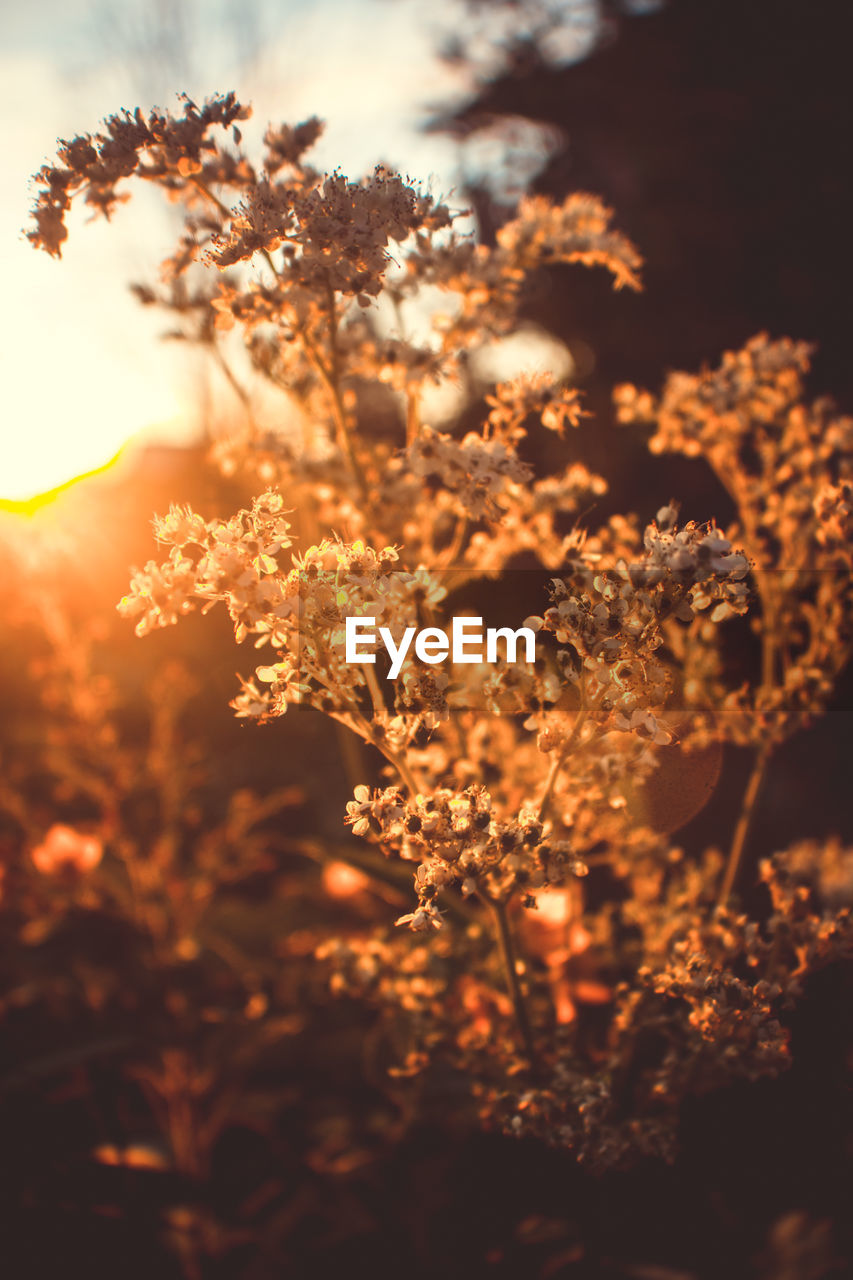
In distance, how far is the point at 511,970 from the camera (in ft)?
2.87

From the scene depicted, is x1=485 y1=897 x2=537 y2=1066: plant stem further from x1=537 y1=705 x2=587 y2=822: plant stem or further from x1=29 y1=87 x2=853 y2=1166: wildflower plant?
x1=537 y1=705 x2=587 y2=822: plant stem

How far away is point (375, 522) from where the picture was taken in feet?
3.75

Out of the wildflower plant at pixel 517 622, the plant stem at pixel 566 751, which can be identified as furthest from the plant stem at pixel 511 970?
the plant stem at pixel 566 751

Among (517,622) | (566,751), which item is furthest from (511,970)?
(517,622)

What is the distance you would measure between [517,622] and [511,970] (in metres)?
0.49

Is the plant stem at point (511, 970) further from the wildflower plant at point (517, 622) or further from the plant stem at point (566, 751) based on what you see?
the plant stem at point (566, 751)

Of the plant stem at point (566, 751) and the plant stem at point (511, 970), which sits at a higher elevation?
the plant stem at point (566, 751)

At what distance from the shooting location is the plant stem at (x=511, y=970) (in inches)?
33.3

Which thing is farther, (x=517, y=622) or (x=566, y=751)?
(x=517, y=622)

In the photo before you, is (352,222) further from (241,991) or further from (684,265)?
(684,265)

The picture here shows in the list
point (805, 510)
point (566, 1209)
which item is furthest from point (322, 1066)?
point (805, 510)

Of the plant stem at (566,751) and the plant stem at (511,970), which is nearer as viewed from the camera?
the plant stem at (566,751)

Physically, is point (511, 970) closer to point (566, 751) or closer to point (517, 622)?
point (566, 751)

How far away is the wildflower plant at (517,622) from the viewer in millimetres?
705
